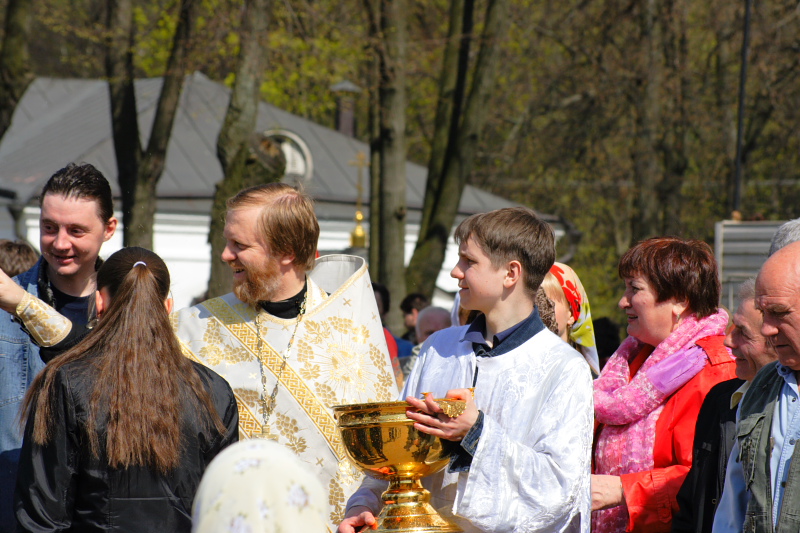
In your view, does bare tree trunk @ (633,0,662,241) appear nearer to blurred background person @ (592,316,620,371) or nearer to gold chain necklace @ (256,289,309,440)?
blurred background person @ (592,316,620,371)

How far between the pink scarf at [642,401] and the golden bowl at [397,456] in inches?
45.4

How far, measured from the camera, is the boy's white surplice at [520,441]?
2.88 meters

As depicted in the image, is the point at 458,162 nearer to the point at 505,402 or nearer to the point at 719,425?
the point at 719,425

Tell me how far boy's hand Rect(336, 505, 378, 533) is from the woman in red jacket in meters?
0.95

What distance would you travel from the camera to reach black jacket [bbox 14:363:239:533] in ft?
9.73

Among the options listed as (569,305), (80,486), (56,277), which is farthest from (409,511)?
(56,277)

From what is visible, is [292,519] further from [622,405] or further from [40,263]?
[40,263]

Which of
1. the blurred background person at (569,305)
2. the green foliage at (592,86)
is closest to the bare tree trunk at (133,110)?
the green foliage at (592,86)

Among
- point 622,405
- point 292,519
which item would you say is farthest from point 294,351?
point 292,519

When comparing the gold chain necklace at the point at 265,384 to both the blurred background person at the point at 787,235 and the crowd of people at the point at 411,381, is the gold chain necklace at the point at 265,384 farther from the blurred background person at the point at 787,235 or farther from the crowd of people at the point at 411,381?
the blurred background person at the point at 787,235

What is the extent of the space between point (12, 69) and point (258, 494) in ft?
32.0

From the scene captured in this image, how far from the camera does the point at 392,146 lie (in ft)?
37.7

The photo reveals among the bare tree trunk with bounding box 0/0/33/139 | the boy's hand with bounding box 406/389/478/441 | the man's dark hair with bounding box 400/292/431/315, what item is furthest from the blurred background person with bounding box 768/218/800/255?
the bare tree trunk with bounding box 0/0/33/139

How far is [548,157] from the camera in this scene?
2194 cm
